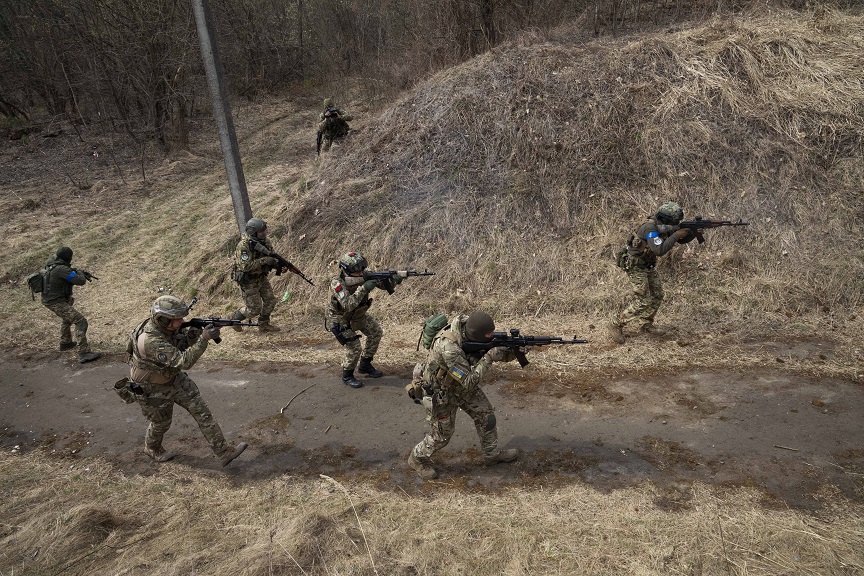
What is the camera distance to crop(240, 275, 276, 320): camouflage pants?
9.12 m

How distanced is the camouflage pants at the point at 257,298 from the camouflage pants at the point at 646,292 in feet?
19.0

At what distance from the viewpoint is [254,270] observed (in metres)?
8.91

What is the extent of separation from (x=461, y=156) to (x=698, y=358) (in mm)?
6385

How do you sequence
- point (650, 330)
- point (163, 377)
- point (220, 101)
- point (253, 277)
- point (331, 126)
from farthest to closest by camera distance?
1. point (331, 126)
2. point (220, 101)
3. point (253, 277)
4. point (650, 330)
5. point (163, 377)

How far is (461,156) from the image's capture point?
11633 millimetres

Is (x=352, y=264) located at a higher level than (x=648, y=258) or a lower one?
Answer: higher

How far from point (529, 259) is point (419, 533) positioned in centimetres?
598

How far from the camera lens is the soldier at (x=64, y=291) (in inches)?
336

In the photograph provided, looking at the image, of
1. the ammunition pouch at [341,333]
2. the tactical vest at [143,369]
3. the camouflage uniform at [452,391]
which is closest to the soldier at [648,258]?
the camouflage uniform at [452,391]

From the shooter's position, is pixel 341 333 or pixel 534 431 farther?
pixel 341 333

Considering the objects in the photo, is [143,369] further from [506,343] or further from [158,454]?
[506,343]

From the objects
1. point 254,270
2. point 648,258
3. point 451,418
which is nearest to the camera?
point 451,418

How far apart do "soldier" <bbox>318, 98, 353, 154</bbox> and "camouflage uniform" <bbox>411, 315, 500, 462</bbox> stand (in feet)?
33.6

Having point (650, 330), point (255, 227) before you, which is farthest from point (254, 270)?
point (650, 330)
